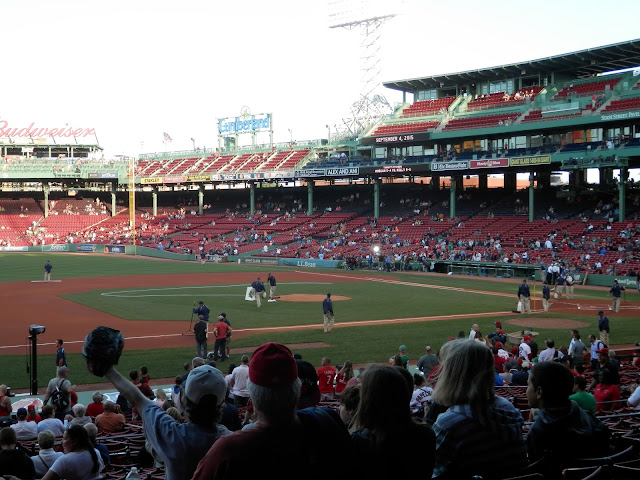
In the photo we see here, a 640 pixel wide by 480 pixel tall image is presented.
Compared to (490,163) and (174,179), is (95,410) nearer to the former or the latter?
(490,163)

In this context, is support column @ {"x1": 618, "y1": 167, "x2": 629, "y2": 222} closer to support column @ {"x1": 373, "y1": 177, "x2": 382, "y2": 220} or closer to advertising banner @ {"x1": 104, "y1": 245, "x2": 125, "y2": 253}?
support column @ {"x1": 373, "y1": 177, "x2": 382, "y2": 220}

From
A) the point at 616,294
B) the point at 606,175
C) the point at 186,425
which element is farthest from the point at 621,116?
the point at 186,425

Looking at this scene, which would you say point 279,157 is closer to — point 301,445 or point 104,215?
point 104,215

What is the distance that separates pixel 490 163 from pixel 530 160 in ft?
12.8

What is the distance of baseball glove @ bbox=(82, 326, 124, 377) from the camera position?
3.33 metres

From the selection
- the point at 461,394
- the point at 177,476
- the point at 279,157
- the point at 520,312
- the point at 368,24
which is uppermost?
the point at 368,24

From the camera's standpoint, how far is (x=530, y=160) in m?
52.4

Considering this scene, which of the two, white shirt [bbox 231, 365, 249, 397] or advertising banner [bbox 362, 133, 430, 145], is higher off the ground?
advertising banner [bbox 362, 133, 430, 145]

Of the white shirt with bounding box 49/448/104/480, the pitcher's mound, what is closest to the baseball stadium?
the pitcher's mound

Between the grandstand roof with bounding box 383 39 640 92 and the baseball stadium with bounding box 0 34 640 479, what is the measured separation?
271mm

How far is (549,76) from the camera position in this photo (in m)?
63.2

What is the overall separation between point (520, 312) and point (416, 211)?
35806 mm

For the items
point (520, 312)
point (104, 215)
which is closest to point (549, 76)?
point (520, 312)

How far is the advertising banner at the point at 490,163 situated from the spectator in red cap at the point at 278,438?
5399 cm
